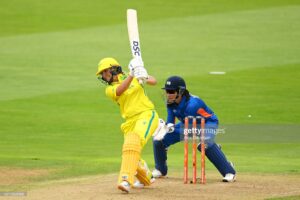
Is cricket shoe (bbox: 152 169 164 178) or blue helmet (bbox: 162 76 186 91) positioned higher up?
blue helmet (bbox: 162 76 186 91)

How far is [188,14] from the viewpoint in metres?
32.7

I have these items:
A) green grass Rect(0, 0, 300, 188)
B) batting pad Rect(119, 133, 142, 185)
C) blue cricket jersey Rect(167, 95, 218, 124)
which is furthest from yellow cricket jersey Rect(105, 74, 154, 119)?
green grass Rect(0, 0, 300, 188)

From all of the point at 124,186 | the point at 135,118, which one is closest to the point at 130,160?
the point at 124,186

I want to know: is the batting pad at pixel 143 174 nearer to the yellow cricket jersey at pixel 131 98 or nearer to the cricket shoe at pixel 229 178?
the yellow cricket jersey at pixel 131 98

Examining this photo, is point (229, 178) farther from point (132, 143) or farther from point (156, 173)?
point (132, 143)

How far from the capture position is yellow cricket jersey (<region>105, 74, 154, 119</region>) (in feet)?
43.0

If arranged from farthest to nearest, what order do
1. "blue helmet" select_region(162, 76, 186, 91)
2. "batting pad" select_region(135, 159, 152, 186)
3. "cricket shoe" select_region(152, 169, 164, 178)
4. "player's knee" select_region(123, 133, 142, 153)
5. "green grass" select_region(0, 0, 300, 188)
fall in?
"green grass" select_region(0, 0, 300, 188) < "cricket shoe" select_region(152, 169, 164, 178) < "blue helmet" select_region(162, 76, 186, 91) < "batting pad" select_region(135, 159, 152, 186) < "player's knee" select_region(123, 133, 142, 153)

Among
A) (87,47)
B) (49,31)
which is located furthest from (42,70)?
(49,31)

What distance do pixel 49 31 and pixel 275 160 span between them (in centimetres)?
1492

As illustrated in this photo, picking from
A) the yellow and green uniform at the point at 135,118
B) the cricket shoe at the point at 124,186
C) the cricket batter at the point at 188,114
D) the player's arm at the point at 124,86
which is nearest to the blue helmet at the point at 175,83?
→ the cricket batter at the point at 188,114

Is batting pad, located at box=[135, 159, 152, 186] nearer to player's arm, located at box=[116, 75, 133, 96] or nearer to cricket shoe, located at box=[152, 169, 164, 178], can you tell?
cricket shoe, located at box=[152, 169, 164, 178]

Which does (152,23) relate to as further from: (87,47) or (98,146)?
(98,146)

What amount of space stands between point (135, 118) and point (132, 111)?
0.10 meters

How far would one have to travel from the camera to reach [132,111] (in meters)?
13.1
